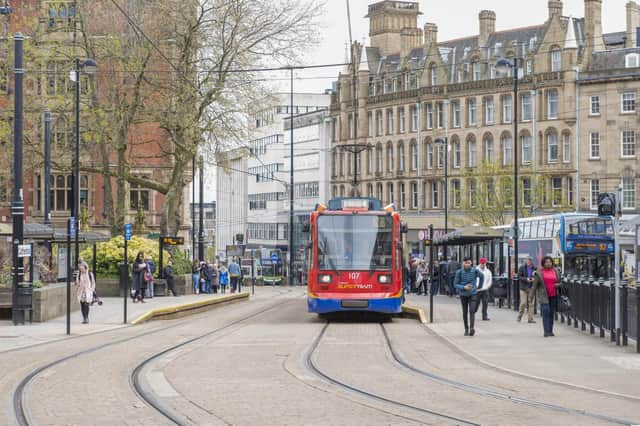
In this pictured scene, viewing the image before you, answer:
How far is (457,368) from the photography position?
1842cm

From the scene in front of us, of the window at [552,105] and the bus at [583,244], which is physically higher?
the window at [552,105]

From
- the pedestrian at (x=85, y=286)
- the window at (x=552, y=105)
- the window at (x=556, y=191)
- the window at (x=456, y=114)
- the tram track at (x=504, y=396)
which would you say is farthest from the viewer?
the window at (x=456, y=114)

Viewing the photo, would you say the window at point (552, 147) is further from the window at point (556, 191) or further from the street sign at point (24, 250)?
the street sign at point (24, 250)

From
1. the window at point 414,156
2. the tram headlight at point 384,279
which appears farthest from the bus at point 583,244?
the window at point 414,156

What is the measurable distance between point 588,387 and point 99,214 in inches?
2290

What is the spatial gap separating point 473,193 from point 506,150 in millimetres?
4102

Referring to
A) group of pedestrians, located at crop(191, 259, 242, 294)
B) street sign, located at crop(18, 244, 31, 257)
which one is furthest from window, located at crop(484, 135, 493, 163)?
street sign, located at crop(18, 244, 31, 257)

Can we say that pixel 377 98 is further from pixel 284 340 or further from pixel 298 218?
pixel 284 340

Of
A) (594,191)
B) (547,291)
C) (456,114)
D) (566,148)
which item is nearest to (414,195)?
(456,114)

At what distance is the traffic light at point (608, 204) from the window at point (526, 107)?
217 feet

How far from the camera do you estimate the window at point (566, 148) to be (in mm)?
86938

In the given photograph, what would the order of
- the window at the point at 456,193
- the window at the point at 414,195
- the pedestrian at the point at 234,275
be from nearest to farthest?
the pedestrian at the point at 234,275
the window at the point at 456,193
the window at the point at 414,195

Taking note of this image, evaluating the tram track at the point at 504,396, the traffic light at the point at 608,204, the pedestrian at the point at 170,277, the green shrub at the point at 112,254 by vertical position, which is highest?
the traffic light at the point at 608,204

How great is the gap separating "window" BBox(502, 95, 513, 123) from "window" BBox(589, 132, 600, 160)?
743 centimetres
